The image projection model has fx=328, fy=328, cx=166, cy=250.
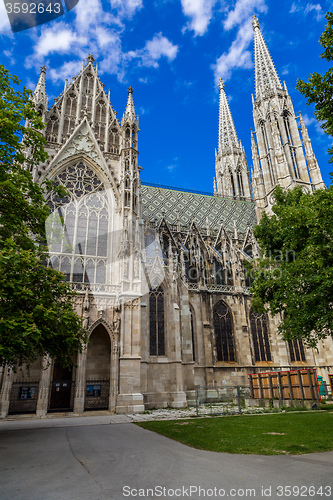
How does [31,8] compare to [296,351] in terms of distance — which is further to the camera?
[296,351]

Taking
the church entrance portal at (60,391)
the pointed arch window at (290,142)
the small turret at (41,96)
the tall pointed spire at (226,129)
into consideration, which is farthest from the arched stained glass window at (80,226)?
the tall pointed spire at (226,129)

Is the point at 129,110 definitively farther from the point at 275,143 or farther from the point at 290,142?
the point at 290,142

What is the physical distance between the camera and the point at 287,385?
1819 cm

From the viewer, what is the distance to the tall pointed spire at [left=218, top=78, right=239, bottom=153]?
53.3 metres

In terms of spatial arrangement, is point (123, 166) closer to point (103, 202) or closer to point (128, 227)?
point (103, 202)

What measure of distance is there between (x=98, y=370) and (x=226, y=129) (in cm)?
4676

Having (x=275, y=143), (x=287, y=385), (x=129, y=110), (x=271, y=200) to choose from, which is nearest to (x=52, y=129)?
(x=129, y=110)

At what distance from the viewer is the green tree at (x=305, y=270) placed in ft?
41.2

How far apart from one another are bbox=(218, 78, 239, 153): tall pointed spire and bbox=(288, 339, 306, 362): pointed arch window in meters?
33.9

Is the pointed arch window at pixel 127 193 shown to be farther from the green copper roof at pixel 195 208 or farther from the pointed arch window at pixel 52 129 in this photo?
the green copper roof at pixel 195 208

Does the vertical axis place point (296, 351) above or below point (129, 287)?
below

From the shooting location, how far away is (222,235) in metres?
31.7

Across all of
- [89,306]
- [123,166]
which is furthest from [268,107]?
[89,306]

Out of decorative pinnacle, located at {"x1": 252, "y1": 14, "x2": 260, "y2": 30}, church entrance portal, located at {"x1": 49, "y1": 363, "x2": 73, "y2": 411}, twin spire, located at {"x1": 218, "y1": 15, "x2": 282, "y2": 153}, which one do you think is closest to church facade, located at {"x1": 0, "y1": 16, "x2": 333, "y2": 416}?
church entrance portal, located at {"x1": 49, "y1": 363, "x2": 73, "y2": 411}
